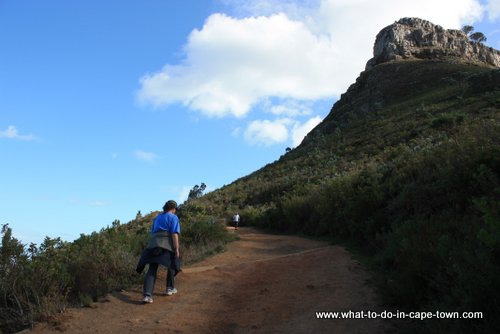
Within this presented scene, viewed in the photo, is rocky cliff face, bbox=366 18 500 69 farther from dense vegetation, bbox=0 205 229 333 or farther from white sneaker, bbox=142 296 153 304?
white sneaker, bbox=142 296 153 304

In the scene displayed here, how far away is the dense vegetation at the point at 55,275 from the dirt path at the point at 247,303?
0.32m

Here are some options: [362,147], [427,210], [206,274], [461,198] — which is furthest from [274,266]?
[362,147]

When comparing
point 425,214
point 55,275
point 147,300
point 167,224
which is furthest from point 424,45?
point 55,275

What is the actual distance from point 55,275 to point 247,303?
3051 mm

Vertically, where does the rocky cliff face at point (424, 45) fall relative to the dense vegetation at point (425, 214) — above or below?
above

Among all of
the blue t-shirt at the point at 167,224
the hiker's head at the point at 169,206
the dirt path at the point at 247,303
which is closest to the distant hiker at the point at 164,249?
the blue t-shirt at the point at 167,224

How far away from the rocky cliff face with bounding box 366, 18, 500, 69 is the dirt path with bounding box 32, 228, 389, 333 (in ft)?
219

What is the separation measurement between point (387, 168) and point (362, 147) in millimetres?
21018

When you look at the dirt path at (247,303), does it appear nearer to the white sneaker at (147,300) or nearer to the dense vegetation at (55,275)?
the white sneaker at (147,300)

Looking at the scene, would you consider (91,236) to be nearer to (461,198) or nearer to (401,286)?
(401,286)

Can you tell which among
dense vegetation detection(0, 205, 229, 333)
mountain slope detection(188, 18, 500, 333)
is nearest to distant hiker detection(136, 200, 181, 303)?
dense vegetation detection(0, 205, 229, 333)

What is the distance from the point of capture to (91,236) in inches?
374

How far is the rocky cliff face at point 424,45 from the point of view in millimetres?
71312

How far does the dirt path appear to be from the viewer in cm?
612
